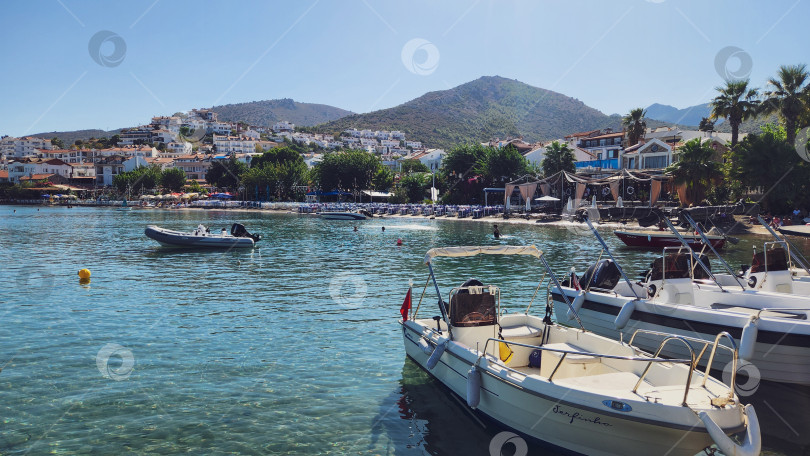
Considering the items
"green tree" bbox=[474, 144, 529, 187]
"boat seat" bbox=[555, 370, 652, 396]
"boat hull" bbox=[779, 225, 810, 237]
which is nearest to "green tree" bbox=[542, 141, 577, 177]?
"green tree" bbox=[474, 144, 529, 187]

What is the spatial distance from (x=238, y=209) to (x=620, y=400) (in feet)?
394

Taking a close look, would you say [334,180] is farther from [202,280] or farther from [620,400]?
[620,400]

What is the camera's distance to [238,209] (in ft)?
396

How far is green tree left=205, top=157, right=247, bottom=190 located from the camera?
143250mm

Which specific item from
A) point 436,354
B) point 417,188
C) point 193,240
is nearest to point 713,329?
point 436,354

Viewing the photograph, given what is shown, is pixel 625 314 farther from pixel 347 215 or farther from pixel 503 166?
pixel 503 166

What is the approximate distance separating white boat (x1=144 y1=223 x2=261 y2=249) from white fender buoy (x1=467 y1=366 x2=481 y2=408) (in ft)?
110

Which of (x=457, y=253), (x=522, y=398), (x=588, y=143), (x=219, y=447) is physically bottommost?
(x=219, y=447)

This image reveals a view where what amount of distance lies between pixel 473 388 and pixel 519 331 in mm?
2947

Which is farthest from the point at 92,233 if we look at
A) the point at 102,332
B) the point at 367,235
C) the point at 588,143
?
the point at 588,143

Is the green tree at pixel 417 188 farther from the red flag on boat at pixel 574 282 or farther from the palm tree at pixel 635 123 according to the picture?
the red flag on boat at pixel 574 282

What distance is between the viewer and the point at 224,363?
14000 millimetres

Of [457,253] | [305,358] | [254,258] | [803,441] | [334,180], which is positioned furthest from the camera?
[334,180]

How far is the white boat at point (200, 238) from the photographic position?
1609 inches
